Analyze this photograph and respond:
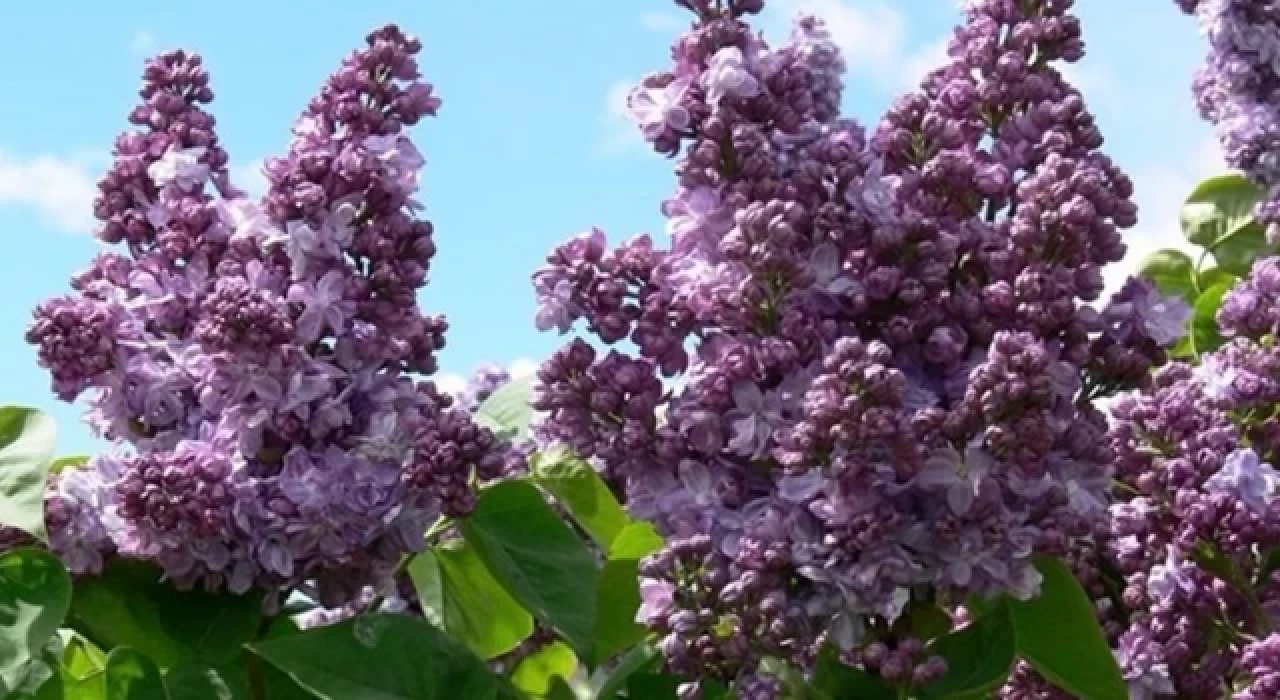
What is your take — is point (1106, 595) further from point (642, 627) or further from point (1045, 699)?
point (642, 627)

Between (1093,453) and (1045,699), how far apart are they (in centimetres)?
27

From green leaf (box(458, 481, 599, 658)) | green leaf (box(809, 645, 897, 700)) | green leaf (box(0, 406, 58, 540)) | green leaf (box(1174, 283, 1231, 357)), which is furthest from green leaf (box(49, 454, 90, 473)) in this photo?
green leaf (box(1174, 283, 1231, 357))

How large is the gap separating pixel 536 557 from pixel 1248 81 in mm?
1387

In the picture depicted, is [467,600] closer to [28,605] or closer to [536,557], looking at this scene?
[536,557]

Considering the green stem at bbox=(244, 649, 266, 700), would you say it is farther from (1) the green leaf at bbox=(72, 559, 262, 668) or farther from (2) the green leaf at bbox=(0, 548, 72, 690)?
(2) the green leaf at bbox=(0, 548, 72, 690)

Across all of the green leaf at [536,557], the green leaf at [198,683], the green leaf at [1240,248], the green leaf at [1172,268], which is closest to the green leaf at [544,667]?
the green leaf at [536,557]

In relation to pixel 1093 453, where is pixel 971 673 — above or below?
below

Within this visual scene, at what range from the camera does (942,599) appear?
126 centimetres

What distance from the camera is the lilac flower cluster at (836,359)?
1.20m

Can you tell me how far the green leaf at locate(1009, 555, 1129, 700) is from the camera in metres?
1.37

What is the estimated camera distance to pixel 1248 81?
8.09 feet

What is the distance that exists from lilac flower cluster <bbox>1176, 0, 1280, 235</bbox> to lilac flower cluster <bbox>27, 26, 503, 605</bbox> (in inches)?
52.4

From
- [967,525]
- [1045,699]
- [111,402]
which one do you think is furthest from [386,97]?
[1045,699]

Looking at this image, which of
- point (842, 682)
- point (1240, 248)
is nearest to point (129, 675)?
point (842, 682)
